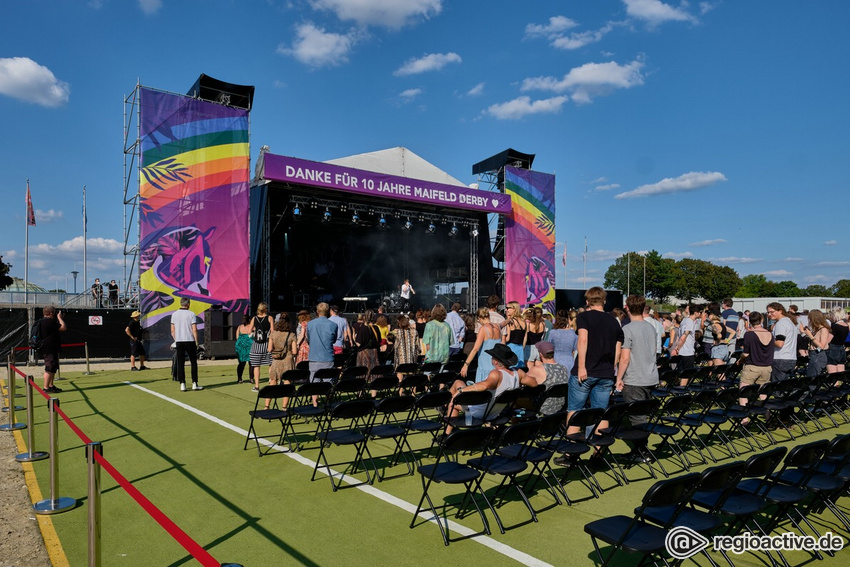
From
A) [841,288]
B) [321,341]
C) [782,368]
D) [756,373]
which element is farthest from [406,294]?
[841,288]

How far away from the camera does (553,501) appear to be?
4.04m

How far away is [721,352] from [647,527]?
7751 millimetres

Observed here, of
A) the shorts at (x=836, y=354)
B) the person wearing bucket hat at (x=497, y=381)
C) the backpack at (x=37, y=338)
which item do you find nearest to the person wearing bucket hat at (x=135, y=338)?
the backpack at (x=37, y=338)

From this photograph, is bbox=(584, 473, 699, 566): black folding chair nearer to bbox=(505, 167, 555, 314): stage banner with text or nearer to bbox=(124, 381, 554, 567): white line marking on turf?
bbox=(124, 381, 554, 567): white line marking on turf

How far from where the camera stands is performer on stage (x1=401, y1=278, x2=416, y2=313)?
20692mm

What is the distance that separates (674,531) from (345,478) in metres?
2.79

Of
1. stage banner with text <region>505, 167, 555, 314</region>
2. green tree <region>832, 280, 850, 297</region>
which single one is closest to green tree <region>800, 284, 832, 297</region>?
green tree <region>832, 280, 850, 297</region>

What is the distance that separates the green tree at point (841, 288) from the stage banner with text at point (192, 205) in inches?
4054

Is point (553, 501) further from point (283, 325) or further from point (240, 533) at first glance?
point (283, 325)

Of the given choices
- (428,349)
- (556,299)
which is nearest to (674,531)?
(428,349)

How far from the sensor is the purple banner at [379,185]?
15719 millimetres

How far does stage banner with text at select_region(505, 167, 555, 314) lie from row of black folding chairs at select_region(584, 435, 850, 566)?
61.5ft

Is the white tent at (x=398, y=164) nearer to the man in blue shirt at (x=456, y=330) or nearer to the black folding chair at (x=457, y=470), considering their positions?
the man in blue shirt at (x=456, y=330)

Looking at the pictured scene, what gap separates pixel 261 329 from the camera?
8484 mm
